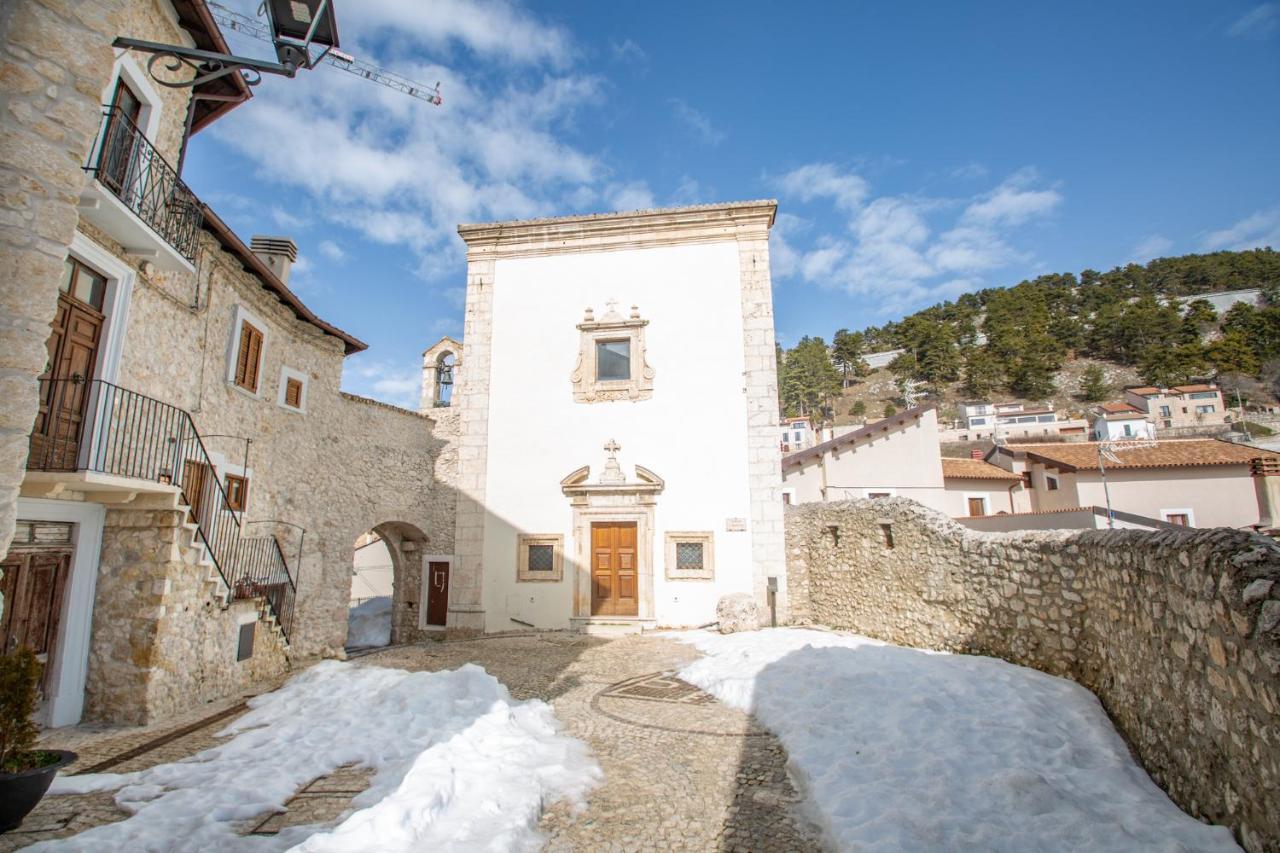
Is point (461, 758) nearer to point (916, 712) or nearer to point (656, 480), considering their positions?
point (916, 712)

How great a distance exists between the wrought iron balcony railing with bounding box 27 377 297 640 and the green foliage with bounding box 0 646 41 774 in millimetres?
2223

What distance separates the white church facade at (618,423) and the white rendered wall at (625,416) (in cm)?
3

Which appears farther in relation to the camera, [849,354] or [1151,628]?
[849,354]

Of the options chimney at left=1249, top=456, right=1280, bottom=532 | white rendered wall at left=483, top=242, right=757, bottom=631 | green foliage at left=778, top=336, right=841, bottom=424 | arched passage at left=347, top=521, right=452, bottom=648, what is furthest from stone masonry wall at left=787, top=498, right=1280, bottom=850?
green foliage at left=778, top=336, right=841, bottom=424

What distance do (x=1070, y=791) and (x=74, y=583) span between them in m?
9.37

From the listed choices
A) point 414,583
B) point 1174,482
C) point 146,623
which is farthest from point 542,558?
point 1174,482

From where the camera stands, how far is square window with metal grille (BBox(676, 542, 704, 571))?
12.7 m

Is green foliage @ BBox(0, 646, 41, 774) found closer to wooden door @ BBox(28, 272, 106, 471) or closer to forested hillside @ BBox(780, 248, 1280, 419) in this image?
wooden door @ BBox(28, 272, 106, 471)

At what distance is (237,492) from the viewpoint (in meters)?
9.71

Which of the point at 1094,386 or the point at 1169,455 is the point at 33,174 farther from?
the point at 1094,386

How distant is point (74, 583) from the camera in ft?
21.1

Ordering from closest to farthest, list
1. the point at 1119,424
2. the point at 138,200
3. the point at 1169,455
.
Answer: the point at 138,200 < the point at 1169,455 < the point at 1119,424

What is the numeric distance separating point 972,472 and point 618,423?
16444 millimetres

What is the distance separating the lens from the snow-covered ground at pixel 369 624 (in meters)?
19.0
